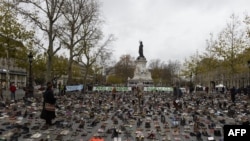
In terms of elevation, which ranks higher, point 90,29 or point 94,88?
point 90,29

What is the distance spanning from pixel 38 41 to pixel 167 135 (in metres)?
26.8

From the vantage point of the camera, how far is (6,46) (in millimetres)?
44562

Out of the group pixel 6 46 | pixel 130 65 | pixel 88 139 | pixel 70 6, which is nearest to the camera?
pixel 88 139

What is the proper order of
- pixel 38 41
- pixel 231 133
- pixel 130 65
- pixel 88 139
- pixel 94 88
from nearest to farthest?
pixel 231 133
pixel 88 139
pixel 38 41
pixel 94 88
pixel 130 65

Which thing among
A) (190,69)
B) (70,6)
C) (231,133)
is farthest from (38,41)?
(190,69)

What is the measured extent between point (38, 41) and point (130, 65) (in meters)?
99.4

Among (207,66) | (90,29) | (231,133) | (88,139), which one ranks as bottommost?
(88,139)

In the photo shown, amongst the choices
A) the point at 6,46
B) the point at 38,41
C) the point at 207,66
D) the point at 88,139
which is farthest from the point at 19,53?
the point at 88,139

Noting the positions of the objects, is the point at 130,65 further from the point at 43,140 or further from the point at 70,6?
the point at 43,140

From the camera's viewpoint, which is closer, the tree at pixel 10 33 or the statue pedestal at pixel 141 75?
the tree at pixel 10 33

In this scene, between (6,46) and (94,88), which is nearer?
(6,46)

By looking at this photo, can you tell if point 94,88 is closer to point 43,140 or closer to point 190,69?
point 190,69

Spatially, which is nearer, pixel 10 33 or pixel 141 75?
pixel 10 33

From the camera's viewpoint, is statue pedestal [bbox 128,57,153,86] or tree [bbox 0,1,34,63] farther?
statue pedestal [bbox 128,57,153,86]
